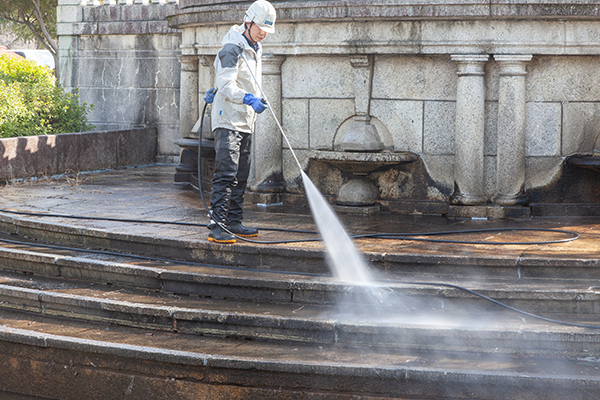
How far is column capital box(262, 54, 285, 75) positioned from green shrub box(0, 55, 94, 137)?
191 inches

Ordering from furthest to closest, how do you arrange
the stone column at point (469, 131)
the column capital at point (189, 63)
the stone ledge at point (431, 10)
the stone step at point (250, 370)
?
the column capital at point (189, 63) < the stone column at point (469, 131) < the stone ledge at point (431, 10) < the stone step at point (250, 370)

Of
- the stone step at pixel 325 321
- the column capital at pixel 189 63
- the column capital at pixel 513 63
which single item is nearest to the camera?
the stone step at pixel 325 321

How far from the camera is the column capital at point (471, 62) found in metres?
7.60

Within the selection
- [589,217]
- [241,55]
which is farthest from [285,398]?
[589,217]

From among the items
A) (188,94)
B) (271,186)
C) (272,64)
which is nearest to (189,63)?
(188,94)

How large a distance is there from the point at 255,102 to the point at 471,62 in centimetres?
293

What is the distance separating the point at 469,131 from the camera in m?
7.75

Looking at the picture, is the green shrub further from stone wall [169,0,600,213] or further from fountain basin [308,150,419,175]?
fountain basin [308,150,419,175]

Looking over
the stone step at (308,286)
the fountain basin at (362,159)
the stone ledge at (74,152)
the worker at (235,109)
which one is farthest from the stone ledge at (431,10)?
the stone ledge at (74,152)

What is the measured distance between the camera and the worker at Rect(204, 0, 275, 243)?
6.01 m

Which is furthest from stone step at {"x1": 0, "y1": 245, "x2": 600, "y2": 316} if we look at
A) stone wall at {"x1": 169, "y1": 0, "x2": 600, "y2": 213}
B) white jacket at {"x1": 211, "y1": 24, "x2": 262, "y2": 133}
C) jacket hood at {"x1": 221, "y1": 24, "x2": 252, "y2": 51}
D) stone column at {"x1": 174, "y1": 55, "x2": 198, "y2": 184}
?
stone column at {"x1": 174, "y1": 55, "x2": 198, "y2": 184}

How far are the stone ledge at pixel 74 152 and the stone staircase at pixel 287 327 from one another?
4464 millimetres

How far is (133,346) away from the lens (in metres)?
4.97

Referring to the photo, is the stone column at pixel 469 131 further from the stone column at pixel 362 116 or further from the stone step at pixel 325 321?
the stone step at pixel 325 321
